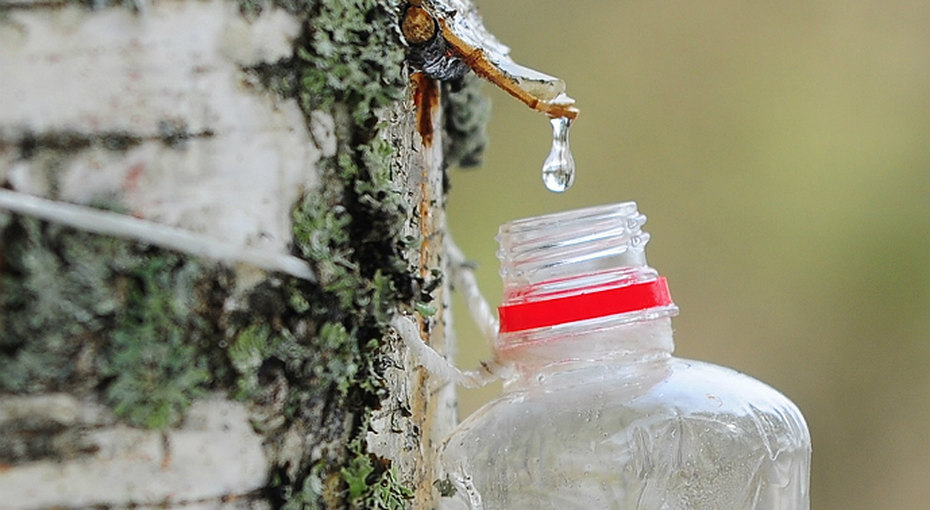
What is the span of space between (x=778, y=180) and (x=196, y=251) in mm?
1997

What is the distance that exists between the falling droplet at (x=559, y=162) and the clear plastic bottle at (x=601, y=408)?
25 millimetres

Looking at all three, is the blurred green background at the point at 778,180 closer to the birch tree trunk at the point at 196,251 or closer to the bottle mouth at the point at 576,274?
the bottle mouth at the point at 576,274

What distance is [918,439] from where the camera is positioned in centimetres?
222

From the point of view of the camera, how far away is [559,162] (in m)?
0.66

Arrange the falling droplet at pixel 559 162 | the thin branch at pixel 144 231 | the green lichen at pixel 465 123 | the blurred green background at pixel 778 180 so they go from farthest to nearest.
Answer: the blurred green background at pixel 778 180 < the green lichen at pixel 465 123 < the falling droplet at pixel 559 162 < the thin branch at pixel 144 231

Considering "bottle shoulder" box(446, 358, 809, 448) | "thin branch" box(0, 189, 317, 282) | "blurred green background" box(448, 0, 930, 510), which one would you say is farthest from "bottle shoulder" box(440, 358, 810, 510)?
"blurred green background" box(448, 0, 930, 510)

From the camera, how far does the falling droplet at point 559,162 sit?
0.64 metres

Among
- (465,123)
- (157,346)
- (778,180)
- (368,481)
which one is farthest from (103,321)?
(778,180)

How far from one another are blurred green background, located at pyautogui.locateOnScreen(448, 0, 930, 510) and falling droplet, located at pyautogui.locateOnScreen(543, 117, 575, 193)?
4.97 ft

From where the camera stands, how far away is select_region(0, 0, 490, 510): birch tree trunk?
43cm

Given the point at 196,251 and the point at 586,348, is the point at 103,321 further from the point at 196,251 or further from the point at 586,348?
the point at 586,348

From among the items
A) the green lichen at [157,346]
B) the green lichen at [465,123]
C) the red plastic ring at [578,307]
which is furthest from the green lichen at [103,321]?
the green lichen at [465,123]

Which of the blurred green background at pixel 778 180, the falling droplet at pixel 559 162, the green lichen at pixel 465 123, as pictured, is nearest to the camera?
the falling droplet at pixel 559 162

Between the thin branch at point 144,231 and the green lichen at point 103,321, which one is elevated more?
the thin branch at point 144,231
